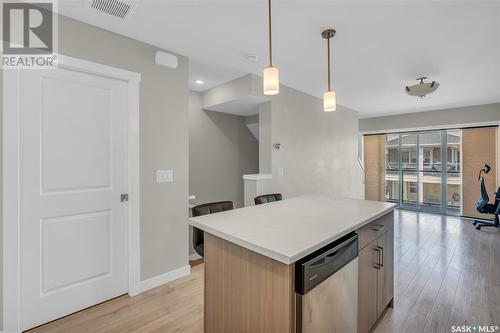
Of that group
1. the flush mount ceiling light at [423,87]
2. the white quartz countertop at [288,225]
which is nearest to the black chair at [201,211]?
the white quartz countertop at [288,225]

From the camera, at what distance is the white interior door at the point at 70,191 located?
184 cm

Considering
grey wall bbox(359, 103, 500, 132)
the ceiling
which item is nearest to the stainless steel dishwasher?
the ceiling

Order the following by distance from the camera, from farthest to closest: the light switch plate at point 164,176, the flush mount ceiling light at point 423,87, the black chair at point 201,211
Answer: the flush mount ceiling light at point 423,87, the light switch plate at point 164,176, the black chair at point 201,211

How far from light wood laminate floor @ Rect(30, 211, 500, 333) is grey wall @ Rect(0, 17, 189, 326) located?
1.11 feet

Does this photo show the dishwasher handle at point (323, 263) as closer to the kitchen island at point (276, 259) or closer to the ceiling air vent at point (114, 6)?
the kitchen island at point (276, 259)

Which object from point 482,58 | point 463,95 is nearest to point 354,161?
point 463,95

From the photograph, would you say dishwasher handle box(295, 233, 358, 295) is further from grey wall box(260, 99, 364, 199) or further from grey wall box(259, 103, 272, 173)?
grey wall box(259, 103, 272, 173)

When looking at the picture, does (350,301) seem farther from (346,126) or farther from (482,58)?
(346,126)

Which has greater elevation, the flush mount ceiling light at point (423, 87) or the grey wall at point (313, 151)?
the flush mount ceiling light at point (423, 87)

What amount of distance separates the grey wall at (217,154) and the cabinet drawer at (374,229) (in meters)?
2.67

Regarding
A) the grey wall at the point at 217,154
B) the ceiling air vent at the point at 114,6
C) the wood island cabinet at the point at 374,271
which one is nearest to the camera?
the wood island cabinet at the point at 374,271

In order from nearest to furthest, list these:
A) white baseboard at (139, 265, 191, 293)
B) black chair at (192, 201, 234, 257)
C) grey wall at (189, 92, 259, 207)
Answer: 1. black chair at (192, 201, 234, 257)
2. white baseboard at (139, 265, 191, 293)
3. grey wall at (189, 92, 259, 207)

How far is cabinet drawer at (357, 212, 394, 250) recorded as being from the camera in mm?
1605

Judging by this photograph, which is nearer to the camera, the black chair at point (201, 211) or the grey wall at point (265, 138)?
the black chair at point (201, 211)
